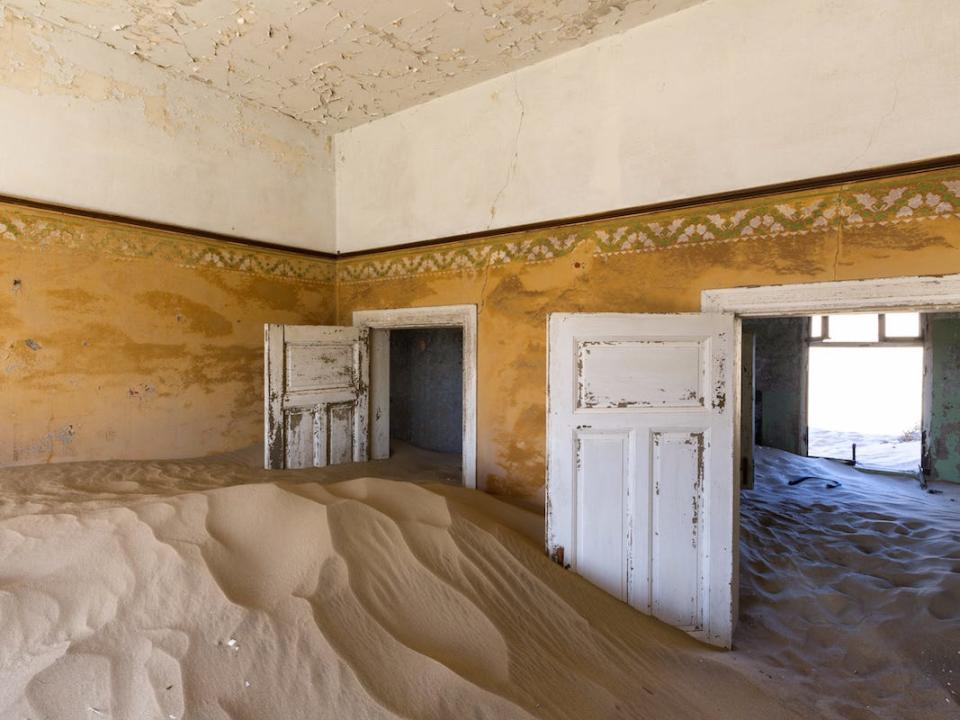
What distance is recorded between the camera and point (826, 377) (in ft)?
55.2

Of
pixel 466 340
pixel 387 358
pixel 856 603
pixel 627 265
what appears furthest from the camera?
pixel 387 358

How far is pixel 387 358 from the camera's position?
18.1 ft

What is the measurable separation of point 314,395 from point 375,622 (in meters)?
3.04

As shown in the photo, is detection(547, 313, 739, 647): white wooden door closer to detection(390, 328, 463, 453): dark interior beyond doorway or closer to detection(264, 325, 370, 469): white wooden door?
detection(264, 325, 370, 469): white wooden door

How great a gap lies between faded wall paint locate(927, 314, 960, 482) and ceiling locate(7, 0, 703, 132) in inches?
235

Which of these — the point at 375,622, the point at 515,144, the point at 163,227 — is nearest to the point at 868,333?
the point at 515,144

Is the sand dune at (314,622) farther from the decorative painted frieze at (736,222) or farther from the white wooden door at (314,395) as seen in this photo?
the decorative painted frieze at (736,222)

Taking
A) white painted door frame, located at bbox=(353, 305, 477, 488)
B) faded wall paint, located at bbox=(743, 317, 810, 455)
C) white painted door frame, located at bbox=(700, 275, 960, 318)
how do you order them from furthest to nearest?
faded wall paint, located at bbox=(743, 317, 810, 455), white painted door frame, located at bbox=(353, 305, 477, 488), white painted door frame, located at bbox=(700, 275, 960, 318)

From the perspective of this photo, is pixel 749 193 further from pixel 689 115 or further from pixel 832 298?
pixel 832 298

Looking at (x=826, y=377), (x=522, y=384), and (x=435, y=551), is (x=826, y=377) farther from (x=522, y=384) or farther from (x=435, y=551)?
(x=435, y=551)

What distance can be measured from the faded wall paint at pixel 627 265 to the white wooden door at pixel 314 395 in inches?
25.4

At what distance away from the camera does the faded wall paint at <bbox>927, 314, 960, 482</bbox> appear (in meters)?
6.39

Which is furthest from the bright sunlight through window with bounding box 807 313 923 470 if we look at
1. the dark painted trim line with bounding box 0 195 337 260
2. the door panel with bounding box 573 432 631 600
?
the dark painted trim line with bounding box 0 195 337 260

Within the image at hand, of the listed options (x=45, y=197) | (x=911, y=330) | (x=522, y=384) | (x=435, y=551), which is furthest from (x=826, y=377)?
(x=45, y=197)
